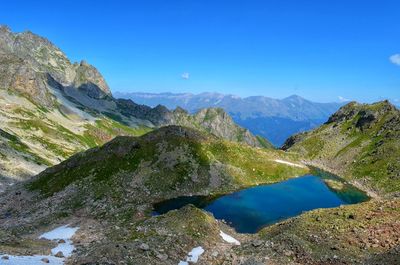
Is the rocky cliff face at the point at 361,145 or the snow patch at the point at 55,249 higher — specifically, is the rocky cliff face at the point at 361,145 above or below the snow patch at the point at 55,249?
above

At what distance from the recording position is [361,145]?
13600cm

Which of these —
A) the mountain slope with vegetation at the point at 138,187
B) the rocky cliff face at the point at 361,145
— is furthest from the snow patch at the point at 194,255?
the rocky cliff face at the point at 361,145

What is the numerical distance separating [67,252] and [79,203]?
26.2 meters

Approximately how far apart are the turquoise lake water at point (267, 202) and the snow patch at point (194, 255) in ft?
49.3

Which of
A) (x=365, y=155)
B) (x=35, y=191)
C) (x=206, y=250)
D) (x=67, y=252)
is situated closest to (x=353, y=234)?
(x=206, y=250)

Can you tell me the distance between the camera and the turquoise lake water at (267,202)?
7094 centimetres

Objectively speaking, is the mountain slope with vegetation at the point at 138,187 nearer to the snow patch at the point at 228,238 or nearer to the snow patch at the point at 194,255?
the snow patch at the point at 194,255

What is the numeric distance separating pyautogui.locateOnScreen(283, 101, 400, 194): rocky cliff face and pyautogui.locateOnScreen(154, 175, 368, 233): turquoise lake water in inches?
453

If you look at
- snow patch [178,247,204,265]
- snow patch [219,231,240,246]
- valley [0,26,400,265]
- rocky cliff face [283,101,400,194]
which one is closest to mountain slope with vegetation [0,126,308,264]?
valley [0,26,400,265]

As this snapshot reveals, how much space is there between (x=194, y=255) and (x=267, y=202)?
35354 millimetres

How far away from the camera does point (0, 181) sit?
362ft

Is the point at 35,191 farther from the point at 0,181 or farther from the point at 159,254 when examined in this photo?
the point at 159,254

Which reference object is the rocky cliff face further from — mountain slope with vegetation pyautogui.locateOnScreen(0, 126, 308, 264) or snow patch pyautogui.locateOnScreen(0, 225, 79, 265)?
snow patch pyautogui.locateOnScreen(0, 225, 79, 265)

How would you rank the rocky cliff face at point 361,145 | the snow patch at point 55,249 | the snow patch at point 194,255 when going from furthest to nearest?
1. the rocky cliff face at point 361,145
2. the snow patch at point 194,255
3. the snow patch at point 55,249
